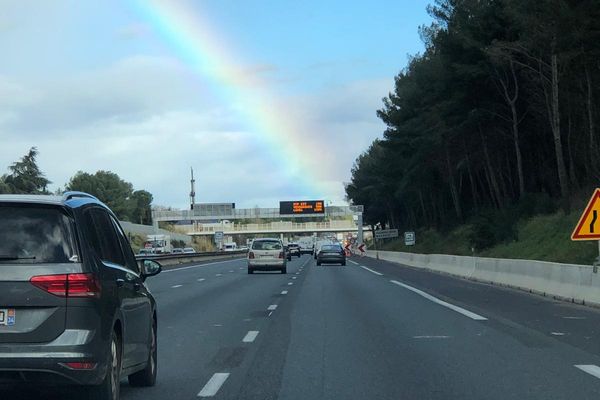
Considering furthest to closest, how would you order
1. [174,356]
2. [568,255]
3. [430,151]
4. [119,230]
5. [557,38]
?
[430,151] → [557,38] → [568,255] → [174,356] → [119,230]

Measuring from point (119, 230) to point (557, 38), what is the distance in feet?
100

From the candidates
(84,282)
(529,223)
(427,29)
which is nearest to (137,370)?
(84,282)

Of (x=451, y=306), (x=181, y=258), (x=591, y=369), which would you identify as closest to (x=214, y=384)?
(x=591, y=369)

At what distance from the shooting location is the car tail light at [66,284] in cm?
623

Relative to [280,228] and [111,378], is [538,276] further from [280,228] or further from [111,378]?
[280,228]

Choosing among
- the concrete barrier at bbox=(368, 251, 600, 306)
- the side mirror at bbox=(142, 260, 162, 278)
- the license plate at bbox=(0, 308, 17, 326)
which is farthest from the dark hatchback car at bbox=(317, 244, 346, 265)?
the license plate at bbox=(0, 308, 17, 326)

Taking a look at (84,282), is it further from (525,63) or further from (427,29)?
(427,29)

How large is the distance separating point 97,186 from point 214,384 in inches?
4790

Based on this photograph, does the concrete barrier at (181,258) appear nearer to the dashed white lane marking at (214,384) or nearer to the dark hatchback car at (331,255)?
the dark hatchback car at (331,255)

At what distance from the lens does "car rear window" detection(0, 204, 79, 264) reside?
20.9 feet

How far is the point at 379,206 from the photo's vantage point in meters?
122

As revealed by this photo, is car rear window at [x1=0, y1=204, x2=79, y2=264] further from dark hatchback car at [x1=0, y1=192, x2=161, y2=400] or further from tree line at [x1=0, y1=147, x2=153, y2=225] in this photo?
tree line at [x1=0, y1=147, x2=153, y2=225]

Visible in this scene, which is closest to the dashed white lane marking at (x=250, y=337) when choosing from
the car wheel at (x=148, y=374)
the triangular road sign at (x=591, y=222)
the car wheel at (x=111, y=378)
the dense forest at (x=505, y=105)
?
the car wheel at (x=148, y=374)

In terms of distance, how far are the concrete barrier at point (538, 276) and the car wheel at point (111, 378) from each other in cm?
1365
